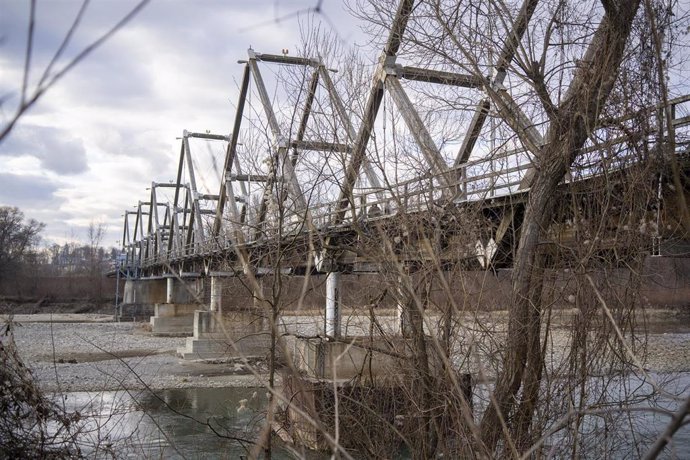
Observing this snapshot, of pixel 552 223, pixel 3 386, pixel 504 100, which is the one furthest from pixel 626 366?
pixel 3 386

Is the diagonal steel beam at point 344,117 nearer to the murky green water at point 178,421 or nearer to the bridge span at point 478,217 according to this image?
the bridge span at point 478,217

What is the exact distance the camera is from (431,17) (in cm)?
803

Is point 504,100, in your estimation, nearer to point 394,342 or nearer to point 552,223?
point 552,223

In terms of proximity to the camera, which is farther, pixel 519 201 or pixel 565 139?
pixel 519 201

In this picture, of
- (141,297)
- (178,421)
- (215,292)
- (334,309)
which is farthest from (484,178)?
(141,297)

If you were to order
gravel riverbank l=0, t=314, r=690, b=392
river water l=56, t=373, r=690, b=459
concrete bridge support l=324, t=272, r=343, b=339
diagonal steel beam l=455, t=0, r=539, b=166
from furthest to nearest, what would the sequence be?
gravel riverbank l=0, t=314, r=690, b=392, concrete bridge support l=324, t=272, r=343, b=339, diagonal steel beam l=455, t=0, r=539, b=166, river water l=56, t=373, r=690, b=459

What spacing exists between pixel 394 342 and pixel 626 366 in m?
2.75

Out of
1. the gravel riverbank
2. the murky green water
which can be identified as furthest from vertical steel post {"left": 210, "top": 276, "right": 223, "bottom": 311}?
the murky green water

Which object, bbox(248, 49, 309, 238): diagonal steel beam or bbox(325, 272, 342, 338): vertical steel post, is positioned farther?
bbox(325, 272, 342, 338): vertical steel post

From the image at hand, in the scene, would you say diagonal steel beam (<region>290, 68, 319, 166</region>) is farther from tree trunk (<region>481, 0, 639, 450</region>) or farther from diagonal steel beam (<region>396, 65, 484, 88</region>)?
tree trunk (<region>481, 0, 639, 450</region>)

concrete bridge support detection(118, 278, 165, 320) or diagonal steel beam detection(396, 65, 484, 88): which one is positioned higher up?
diagonal steel beam detection(396, 65, 484, 88)

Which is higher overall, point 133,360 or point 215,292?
point 215,292

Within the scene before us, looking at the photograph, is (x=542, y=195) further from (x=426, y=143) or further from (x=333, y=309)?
(x=333, y=309)

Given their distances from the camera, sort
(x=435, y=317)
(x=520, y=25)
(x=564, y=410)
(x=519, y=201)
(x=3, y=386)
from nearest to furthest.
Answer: (x=3, y=386)
(x=564, y=410)
(x=520, y=25)
(x=435, y=317)
(x=519, y=201)
